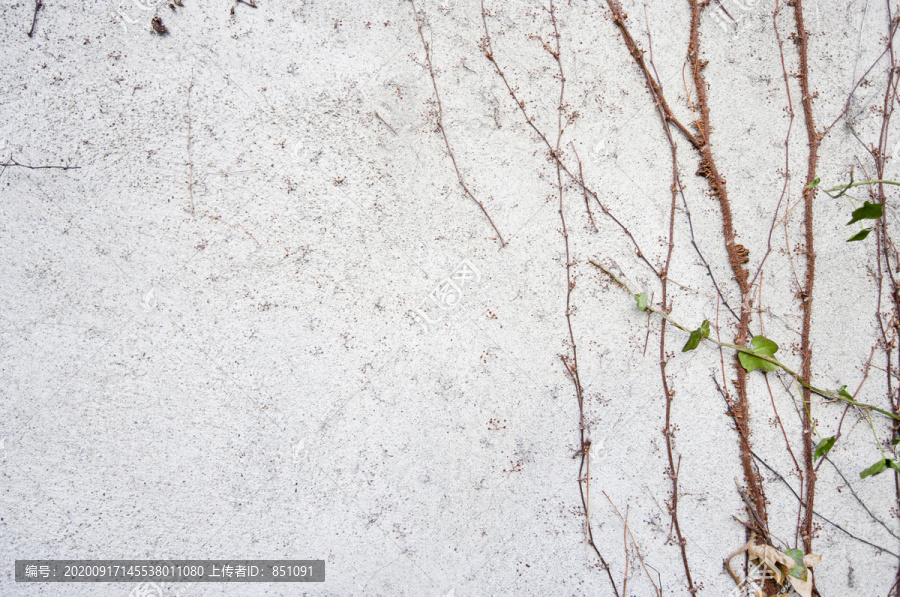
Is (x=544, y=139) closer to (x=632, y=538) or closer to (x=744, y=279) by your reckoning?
(x=744, y=279)

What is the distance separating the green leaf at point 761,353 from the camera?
203 cm

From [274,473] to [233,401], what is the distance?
346 mm

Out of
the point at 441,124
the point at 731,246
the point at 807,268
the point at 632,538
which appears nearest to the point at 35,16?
the point at 441,124

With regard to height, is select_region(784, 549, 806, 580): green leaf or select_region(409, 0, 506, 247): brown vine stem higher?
select_region(409, 0, 506, 247): brown vine stem

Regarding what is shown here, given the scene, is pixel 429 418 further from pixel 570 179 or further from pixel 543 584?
A: pixel 570 179

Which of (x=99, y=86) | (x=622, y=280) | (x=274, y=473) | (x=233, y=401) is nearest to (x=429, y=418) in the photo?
(x=274, y=473)

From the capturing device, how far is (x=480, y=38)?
217 centimetres

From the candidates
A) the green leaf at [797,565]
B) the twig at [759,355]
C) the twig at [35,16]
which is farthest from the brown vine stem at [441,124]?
the green leaf at [797,565]

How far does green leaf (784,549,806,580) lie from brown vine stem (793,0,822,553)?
3.7 inches

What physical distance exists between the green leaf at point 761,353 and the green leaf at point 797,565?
75cm

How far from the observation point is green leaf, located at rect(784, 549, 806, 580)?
1.94 metres

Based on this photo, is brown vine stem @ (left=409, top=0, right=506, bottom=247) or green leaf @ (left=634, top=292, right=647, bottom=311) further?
brown vine stem @ (left=409, top=0, right=506, bottom=247)

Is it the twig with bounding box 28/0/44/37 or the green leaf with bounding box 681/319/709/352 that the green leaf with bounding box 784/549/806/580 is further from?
the twig with bounding box 28/0/44/37

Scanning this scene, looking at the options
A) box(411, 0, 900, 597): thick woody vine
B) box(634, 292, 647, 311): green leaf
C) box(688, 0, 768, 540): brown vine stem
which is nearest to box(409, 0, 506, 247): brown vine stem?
box(411, 0, 900, 597): thick woody vine
